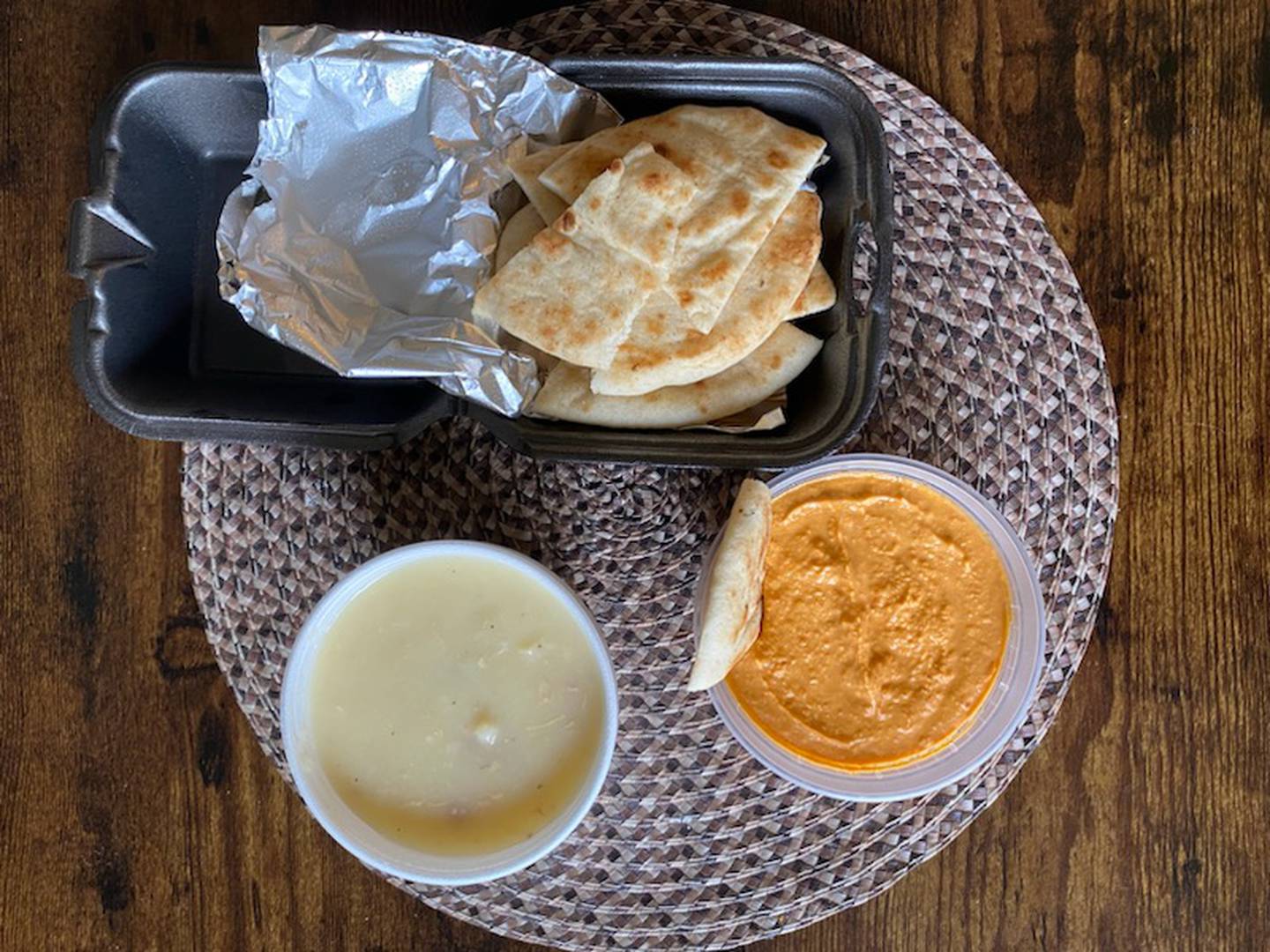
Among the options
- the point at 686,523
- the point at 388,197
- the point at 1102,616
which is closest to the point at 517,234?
the point at 388,197

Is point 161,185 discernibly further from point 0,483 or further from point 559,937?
point 559,937

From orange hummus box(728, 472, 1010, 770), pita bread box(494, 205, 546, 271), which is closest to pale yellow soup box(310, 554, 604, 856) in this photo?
orange hummus box(728, 472, 1010, 770)

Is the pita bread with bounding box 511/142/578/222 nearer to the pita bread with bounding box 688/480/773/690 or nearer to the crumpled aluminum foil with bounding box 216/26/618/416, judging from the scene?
the crumpled aluminum foil with bounding box 216/26/618/416

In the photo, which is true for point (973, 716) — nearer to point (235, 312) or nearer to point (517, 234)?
point (517, 234)

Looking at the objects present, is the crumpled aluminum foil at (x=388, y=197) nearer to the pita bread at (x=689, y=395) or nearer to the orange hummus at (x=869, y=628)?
the pita bread at (x=689, y=395)

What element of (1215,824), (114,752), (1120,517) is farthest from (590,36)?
(1215,824)
